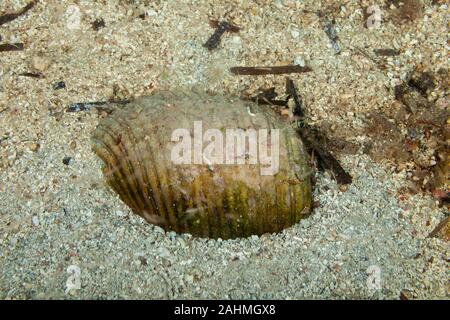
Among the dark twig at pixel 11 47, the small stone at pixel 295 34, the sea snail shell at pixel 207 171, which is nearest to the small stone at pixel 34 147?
the sea snail shell at pixel 207 171

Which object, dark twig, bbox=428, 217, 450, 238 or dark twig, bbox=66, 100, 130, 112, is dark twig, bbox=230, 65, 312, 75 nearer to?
dark twig, bbox=66, 100, 130, 112

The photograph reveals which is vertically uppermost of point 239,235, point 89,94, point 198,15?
point 198,15

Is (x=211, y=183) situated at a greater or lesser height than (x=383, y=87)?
lesser

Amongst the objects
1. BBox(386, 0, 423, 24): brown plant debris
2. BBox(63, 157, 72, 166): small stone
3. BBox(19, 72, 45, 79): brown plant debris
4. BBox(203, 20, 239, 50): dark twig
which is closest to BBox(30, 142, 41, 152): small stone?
BBox(63, 157, 72, 166): small stone

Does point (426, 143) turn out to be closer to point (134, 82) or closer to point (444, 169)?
point (444, 169)

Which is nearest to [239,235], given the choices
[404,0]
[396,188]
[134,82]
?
[396,188]

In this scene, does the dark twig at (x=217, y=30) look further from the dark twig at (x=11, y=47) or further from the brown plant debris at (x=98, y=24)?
the dark twig at (x=11, y=47)

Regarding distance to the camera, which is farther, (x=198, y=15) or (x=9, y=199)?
(x=198, y=15)
